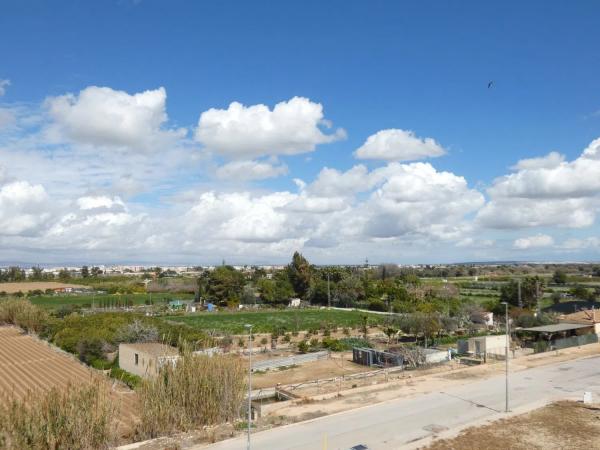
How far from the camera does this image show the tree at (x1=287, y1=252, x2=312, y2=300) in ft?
338

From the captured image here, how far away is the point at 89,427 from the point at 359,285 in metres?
79.0

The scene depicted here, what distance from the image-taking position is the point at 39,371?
132 feet

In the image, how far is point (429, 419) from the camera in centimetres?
2467

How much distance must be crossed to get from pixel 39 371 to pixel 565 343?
4612 cm

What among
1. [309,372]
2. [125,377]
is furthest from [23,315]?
[309,372]

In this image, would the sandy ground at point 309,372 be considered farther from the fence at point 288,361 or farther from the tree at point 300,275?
the tree at point 300,275

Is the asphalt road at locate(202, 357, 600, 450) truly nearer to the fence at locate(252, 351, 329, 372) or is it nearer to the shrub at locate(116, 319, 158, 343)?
the fence at locate(252, 351, 329, 372)

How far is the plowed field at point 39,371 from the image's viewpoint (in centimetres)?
3088

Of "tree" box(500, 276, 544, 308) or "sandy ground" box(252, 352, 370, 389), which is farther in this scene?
"tree" box(500, 276, 544, 308)

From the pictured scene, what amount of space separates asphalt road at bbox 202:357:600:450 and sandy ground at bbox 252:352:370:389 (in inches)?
404

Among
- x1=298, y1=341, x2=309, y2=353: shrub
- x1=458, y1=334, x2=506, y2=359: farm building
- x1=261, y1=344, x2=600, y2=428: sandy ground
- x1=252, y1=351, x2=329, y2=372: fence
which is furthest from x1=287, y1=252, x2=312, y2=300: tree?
x1=261, y1=344, x2=600, y2=428: sandy ground

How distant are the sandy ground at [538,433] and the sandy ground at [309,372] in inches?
629

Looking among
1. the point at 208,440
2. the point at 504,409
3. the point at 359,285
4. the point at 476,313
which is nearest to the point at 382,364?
the point at 504,409

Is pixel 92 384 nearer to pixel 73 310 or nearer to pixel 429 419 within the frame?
pixel 429 419
